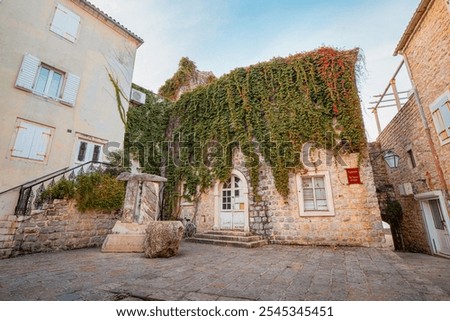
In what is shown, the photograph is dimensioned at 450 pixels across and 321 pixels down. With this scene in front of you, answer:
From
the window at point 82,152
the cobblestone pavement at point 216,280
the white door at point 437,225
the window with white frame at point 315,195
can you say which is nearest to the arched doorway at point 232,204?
the window with white frame at point 315,195

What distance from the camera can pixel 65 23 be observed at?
815cm

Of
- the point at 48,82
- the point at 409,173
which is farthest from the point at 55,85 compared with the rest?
the point at 409,173

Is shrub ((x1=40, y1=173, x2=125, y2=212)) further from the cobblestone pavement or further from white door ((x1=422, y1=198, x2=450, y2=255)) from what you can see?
white door ((x1=422, y1=198, x2=450, y2=255))

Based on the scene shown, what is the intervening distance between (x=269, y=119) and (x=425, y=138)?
17.5ft

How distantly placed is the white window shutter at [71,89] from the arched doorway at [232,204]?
651cm

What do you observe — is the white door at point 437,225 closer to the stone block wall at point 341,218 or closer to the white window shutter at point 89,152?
the stone block wall at point 341,218

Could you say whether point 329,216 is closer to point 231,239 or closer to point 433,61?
point 231,239

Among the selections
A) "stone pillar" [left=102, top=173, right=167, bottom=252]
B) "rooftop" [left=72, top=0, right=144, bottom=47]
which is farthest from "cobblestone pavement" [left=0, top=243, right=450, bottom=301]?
"rooftop" [left=72, top=0, right=144, bottom=47]

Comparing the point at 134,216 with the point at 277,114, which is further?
the point at 277,114

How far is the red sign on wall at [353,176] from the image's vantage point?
6.74 meters

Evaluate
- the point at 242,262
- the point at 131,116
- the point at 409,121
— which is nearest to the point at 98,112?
the point at 131,116
